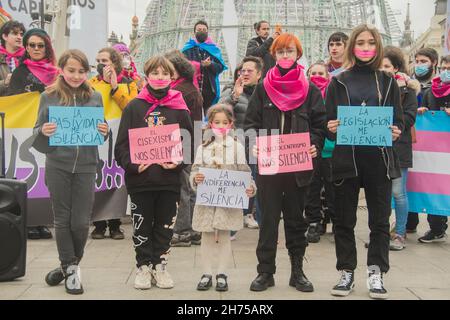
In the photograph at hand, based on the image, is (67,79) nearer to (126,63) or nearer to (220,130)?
(220,130)

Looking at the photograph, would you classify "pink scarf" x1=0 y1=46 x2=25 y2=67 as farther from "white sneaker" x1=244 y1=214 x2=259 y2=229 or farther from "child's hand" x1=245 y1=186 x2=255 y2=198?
"child's hand" x1=245 y1=186 x2=255 y2=198

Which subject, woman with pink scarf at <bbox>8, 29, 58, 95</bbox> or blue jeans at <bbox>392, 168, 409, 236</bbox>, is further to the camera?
blue jeans at <bbox>392, 168, 409, 236</bbox>

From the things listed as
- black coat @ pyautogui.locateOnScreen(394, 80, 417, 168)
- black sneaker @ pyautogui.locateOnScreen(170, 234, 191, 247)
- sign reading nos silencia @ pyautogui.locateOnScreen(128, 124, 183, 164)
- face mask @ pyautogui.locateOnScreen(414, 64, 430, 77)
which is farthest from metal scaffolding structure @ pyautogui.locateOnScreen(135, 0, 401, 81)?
sign reading nos silencia @ pyautogui.locateOnScreen(128, 124, 183, 164)

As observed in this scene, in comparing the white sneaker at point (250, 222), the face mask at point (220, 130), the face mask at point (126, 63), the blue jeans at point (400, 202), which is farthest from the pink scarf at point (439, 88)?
the face mask at point (126, 63)

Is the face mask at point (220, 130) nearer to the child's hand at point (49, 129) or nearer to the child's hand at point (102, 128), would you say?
the child's hand at point (102, 128)

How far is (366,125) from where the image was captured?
482cm

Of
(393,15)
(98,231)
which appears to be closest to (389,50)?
(98,231)

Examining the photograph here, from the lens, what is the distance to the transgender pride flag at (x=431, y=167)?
734 cm

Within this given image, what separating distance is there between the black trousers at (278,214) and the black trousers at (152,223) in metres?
0.72

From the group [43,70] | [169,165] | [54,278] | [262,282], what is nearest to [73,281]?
[54,278]

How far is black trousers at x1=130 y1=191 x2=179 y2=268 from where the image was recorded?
5066mm

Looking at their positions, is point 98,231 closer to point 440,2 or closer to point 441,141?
point 441,141

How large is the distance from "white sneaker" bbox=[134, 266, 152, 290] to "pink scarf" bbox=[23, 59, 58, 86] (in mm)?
2412

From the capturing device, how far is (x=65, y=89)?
16.5ft
